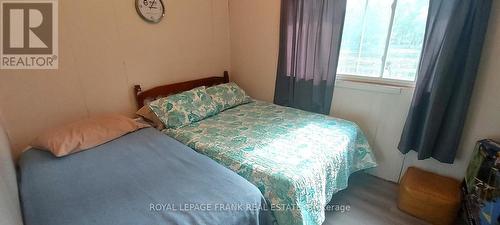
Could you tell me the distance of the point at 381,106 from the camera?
2080 mm

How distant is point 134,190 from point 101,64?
4.26 ft

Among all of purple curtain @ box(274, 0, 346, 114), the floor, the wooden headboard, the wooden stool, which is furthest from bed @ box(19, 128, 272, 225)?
purple curtain @ box(274, 0, 346, 114)

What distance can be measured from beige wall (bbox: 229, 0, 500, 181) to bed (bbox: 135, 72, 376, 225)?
245 mm

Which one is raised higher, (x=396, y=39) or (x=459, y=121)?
(x=396, y=39)

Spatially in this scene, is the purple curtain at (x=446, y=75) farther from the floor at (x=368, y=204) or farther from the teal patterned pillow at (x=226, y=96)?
the teal patterned pillow at (x=226, y=96)

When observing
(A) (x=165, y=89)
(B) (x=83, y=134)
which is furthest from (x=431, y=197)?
(B) (x=83, y=134)

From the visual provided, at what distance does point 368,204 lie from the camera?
6.32ft

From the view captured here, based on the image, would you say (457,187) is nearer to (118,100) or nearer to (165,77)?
(165,77)

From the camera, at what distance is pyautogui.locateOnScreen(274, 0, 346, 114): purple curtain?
211 cm

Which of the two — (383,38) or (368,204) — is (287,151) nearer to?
(368,204)

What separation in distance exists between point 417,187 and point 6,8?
10.2 ft

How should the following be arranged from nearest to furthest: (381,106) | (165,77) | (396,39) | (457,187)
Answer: (457,187) → (396,39) → (381,106) → (165,77)

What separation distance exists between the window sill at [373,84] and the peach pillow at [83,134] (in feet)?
6.18

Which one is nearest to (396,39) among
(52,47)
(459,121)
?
(459,121)
